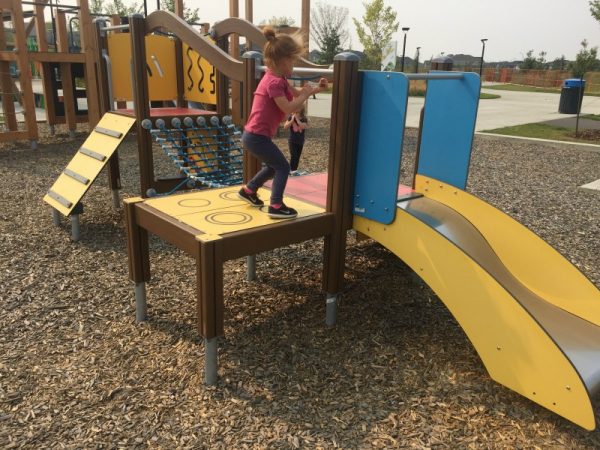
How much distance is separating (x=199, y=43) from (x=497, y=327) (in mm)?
3232

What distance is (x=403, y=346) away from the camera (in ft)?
9.93

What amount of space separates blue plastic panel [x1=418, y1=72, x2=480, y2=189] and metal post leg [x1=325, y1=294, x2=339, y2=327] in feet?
3.90

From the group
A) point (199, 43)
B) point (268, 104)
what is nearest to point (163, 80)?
point (199, 43)

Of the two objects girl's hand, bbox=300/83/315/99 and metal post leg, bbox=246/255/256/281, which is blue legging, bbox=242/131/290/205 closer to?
girl's hand, bbox=300/83/315/99

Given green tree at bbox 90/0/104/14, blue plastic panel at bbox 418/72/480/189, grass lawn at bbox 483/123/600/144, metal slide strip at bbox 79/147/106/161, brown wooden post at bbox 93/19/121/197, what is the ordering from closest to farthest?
blue plastic panel at bbox 418/72/480/189, metal slide strip at bbox 79/147/106/161, brown wooden post at bbox 93/19/121/197, grass lawn at bbox 483/123/600/144, green tree at bbox 90/0/104/14

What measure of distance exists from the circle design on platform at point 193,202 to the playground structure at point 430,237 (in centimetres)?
1

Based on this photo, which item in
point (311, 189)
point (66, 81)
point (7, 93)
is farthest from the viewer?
point (66, 81)

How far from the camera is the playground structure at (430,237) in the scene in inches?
97.3

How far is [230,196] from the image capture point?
347cm

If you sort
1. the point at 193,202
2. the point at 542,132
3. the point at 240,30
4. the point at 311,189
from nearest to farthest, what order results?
the point at 193,202 → the point at 311,189 → the point at 240,30 → the point at 542,132

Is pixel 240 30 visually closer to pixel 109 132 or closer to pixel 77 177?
pixel 109 132

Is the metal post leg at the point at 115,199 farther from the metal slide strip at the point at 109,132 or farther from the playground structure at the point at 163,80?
the metal slide strip at the point at 109,132

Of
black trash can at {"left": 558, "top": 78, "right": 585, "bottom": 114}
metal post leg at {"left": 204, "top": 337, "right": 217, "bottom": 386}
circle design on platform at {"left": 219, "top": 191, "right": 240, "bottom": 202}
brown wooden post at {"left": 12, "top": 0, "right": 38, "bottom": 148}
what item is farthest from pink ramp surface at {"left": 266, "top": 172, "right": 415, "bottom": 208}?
black trash can at {"left": 558, "top": 78, "right": 585, "bottom": 114}

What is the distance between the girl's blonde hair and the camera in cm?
276
